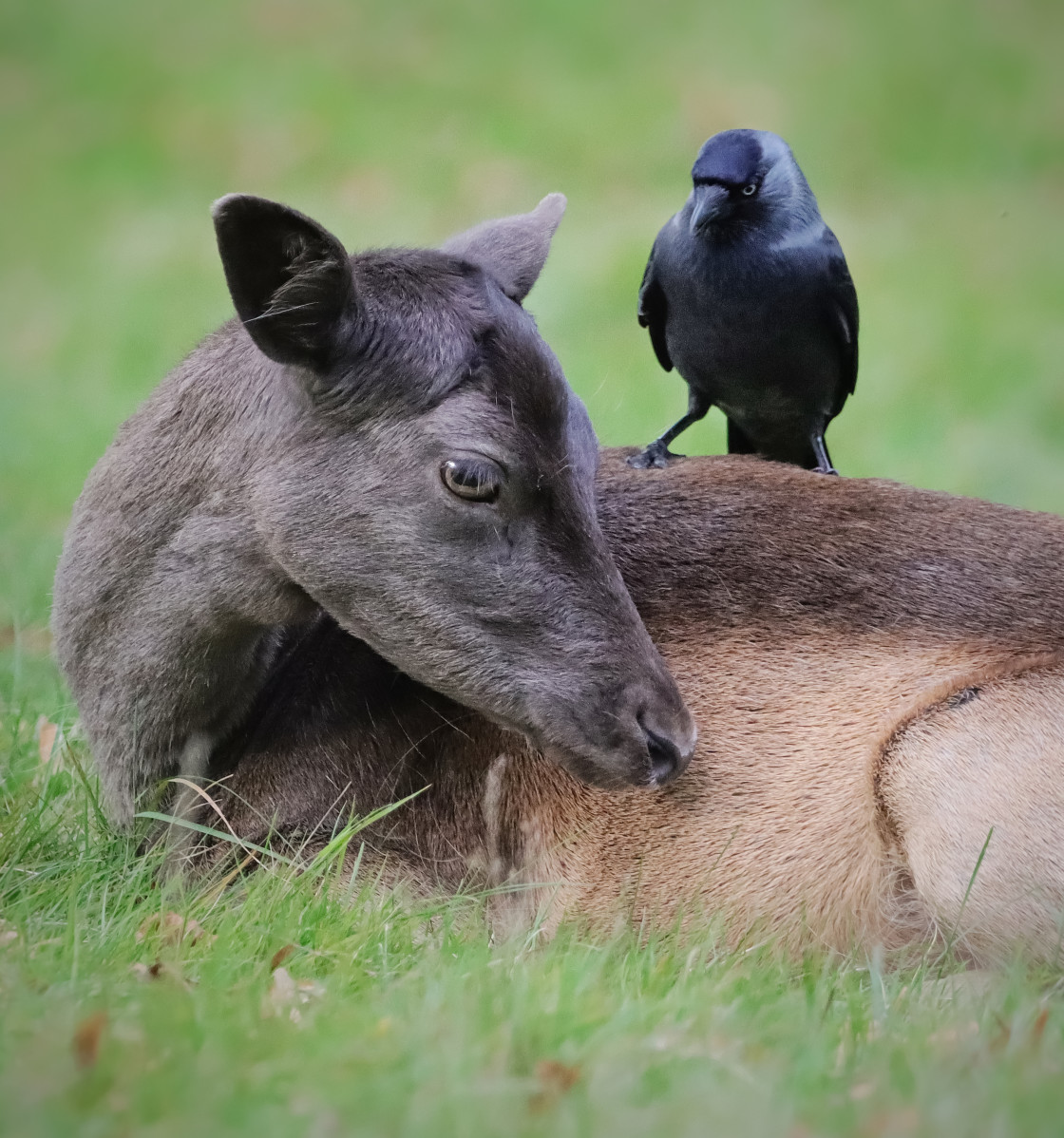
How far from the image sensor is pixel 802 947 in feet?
12.4

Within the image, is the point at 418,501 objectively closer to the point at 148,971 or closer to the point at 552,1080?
the point at 148,971

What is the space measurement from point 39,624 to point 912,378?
7918 millimetres

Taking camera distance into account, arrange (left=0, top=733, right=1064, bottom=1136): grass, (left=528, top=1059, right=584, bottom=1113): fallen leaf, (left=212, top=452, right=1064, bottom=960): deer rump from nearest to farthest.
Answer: (left=0, top=733, right=1064, bottom=1136): grass → (left=528, top=1059, right=584, bottom=1113): fallen leaf → (left=212, top=452, right=1064, bottom=960): deer rump

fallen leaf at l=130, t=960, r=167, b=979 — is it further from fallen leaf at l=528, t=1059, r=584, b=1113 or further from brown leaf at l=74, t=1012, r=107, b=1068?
fallen leaf at l=528, t=1059, r=584, b=1113

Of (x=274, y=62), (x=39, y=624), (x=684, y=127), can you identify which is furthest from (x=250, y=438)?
(x=274, y=62)

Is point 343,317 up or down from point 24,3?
down

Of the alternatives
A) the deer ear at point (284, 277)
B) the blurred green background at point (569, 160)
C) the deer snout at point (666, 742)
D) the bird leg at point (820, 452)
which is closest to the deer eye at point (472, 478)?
the deer ear at point (284, 277)

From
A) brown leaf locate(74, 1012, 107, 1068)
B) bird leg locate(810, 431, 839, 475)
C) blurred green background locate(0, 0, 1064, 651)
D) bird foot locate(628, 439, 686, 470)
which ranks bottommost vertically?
brown leaf locate(74, 1012, 107, 1068)

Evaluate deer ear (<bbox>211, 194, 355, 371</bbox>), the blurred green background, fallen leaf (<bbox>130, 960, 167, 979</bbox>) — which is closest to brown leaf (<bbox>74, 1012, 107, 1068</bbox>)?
fallen leaf (<bbox>130, 960, 167, 979</bbox>)

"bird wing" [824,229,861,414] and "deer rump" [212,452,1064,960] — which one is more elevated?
"bird wing" [824,229,861,414]

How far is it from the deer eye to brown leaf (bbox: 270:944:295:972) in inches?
46.3

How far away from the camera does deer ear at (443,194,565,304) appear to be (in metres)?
4.03

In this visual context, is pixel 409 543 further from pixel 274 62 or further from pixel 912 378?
pixel 274 62

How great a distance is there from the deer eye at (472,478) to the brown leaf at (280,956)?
1.18 metres
